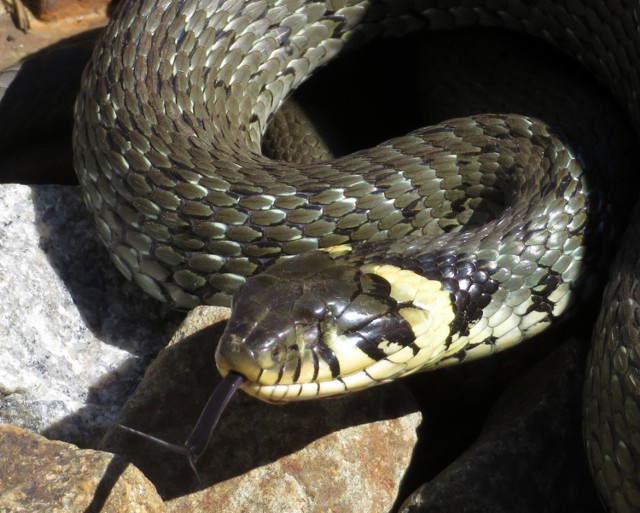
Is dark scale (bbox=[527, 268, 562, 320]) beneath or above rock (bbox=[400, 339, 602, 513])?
above

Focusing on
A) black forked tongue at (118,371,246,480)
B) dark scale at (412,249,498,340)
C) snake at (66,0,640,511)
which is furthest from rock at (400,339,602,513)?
black forked tongue at (118,371,246,480)

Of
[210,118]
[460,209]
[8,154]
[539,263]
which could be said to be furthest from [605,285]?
[8,154]

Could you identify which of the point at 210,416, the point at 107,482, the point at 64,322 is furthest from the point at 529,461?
the point at 64,322

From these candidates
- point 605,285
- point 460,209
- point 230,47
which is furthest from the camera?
point 230,47

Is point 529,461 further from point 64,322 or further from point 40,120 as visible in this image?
point 40,120

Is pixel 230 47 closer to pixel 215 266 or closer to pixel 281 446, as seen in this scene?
pixel 215 266

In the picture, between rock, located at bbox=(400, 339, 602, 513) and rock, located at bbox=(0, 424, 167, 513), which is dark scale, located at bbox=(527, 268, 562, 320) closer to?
rock, located at bbox=(400, 339, 602, 513)

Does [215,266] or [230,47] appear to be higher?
[230,47]
